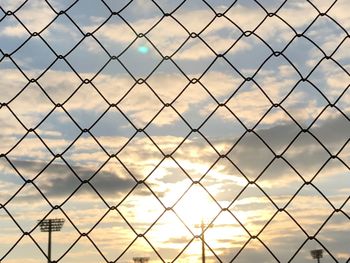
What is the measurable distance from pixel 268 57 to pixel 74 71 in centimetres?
132

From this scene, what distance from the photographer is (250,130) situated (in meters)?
4.59

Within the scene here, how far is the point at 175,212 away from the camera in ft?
14.4

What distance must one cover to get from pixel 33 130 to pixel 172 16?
1.24 metres

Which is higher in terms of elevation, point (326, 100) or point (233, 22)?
point (233, 22)

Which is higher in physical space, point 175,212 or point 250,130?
point 250,130

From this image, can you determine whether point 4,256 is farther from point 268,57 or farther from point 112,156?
point 268,57

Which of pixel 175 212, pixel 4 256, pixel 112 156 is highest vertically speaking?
pixel 112 156

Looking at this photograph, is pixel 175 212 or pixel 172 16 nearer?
pixel 175 212

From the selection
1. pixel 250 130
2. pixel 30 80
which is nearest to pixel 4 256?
pixel 30 80

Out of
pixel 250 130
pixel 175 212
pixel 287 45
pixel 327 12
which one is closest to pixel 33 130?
pixel 175 212

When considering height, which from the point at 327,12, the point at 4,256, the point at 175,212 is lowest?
the point at 4,256

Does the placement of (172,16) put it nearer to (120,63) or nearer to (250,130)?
(120,63)

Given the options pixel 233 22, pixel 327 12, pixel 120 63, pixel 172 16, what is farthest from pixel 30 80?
pixel 327 12

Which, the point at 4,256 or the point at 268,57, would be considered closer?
the point at 4,256
